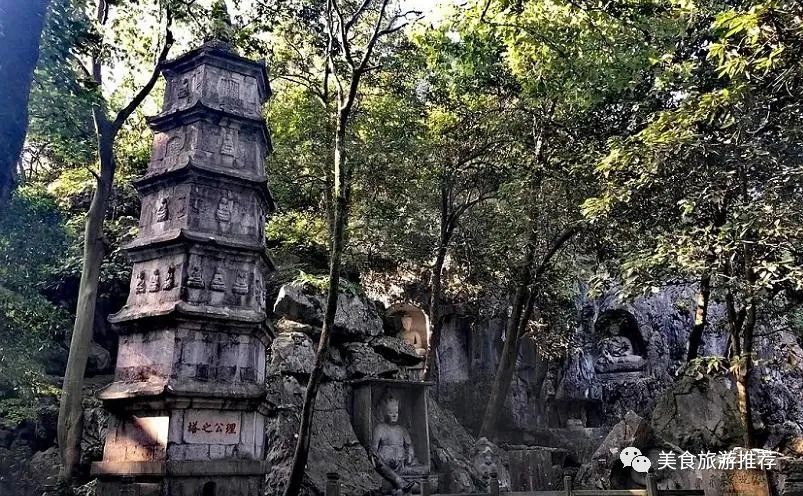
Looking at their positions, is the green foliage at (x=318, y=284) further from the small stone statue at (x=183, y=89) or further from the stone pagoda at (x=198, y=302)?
the small stone statue at (x=183, y=89)

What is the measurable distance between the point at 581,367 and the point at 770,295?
1294 centimetres

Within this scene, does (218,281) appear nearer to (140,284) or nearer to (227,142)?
(140,284)

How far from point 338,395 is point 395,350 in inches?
87.3

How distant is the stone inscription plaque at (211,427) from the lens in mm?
9656

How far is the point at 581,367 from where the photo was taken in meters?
21.7

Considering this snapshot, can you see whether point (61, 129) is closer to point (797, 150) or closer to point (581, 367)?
point (797, 150)

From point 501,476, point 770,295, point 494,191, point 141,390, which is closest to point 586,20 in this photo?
point 770,295

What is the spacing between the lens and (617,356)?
2250 cm

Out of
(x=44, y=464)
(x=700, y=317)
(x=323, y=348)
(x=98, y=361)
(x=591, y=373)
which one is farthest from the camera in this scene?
(x=591, y=373)

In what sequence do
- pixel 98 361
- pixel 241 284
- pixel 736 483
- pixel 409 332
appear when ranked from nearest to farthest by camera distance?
pixel 736 483
pixel 241 284
pixel 98 361
pixel 409 332

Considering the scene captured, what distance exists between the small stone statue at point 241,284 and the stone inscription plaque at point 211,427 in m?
2.10

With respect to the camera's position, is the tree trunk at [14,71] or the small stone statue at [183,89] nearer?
the tree trunk at [14,71]

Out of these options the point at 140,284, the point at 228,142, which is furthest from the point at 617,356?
the point at 140,284

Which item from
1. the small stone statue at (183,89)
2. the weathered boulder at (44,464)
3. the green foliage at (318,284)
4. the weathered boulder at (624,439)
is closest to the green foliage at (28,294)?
the weathered boulder at (44,464)
